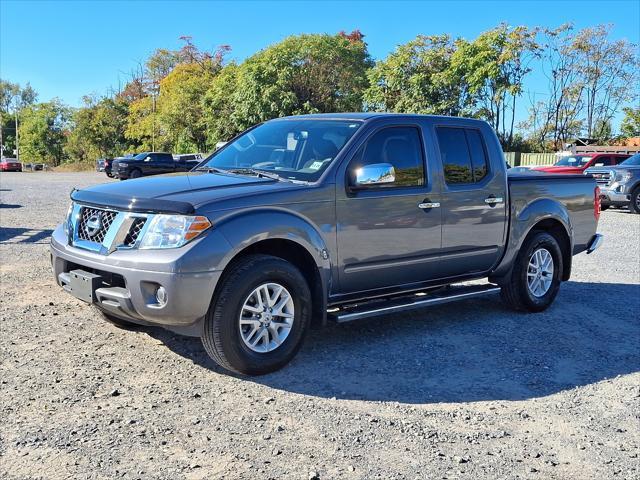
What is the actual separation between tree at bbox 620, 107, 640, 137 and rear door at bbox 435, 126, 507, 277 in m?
37.1

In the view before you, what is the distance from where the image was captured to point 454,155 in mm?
6082

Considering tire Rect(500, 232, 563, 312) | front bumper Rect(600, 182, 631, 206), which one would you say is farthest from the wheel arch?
front bumper Rect(600, 182, 631, 206)

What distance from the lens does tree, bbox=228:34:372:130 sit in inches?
1706

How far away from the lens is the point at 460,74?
3806cm

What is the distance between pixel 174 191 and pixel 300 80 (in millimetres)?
40984

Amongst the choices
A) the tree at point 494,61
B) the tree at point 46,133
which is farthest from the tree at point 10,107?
the tree at point 494,61

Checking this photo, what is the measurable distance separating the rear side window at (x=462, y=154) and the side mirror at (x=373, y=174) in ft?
3.06

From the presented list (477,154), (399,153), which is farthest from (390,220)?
(477,154)

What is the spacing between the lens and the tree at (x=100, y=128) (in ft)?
234

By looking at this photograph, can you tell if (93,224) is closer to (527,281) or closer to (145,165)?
(527,281)

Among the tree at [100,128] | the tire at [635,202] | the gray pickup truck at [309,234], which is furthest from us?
the tree at [100,128]

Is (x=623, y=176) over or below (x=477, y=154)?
below

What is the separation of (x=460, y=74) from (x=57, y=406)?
121 feet

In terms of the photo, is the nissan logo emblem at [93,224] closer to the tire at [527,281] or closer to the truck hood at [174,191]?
the truck hood at [174,191]
